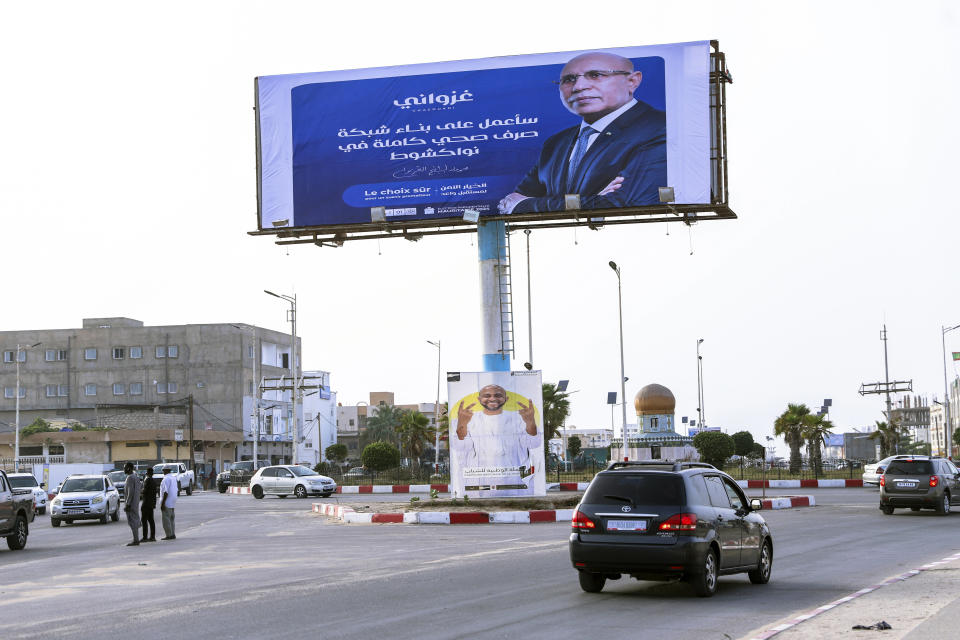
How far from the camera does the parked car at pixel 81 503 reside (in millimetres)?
33062

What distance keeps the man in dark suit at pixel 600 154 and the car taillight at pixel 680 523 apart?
19.7 metres

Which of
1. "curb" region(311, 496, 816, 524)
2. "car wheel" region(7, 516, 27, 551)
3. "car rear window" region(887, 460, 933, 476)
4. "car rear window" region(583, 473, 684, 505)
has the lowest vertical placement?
"curb" region(311, 496, 816, 524)

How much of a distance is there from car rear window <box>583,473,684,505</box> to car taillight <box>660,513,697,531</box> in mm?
186

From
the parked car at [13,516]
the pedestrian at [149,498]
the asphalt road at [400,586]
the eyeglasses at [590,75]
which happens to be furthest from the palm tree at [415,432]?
the parked car at [13,516]

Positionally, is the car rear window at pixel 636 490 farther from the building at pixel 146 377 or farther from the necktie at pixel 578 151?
the building at pixel 146 377

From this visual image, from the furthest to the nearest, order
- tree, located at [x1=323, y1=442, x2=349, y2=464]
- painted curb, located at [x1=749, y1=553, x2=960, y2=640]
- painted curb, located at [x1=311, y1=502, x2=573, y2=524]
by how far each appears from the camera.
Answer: tree, located at [x1=323, y1=442, x2=349, y2=464]
painted curb, located at [x1=311, y1=502, x2=573, y2=524]
painted curb, located at [x1=749, y1=553, x2=960, y2=640]

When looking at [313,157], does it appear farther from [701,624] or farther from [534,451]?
[701,624]

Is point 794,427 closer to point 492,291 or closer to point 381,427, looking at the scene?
point 492,291

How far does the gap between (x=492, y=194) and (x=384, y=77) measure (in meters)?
4.86

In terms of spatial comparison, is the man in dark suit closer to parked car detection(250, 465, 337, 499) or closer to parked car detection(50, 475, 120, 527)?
parked car detection(50, 475, 120, 527)

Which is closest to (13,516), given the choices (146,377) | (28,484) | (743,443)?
(28,484)

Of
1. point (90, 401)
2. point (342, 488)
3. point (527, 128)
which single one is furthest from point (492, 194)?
point (90, 401)

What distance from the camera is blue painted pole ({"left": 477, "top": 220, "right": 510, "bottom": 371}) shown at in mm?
31328

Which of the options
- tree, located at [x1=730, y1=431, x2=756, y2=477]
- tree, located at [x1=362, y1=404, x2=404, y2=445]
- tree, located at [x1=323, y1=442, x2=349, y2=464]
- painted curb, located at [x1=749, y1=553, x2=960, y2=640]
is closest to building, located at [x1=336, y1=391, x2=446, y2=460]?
tree, located at [x1=362, y1=404, x2=404, y2=445]
